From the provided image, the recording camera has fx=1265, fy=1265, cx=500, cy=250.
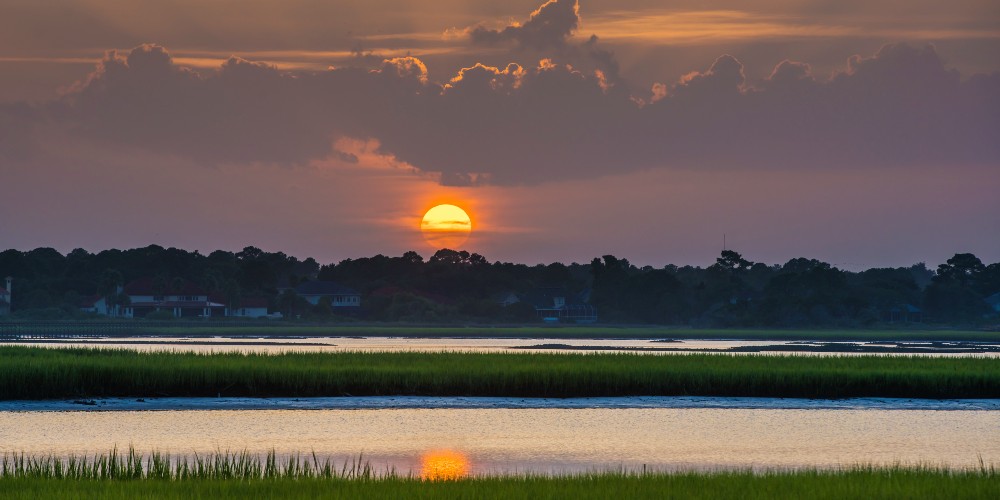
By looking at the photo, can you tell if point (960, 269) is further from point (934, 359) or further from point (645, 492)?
point (645, 492)

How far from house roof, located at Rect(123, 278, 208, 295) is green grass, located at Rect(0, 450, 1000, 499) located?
6205 inches

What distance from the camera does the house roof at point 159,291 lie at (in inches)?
6875

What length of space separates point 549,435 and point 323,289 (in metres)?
159

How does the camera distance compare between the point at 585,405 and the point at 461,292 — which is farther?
the point at 461,292

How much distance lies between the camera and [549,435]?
32.3 m

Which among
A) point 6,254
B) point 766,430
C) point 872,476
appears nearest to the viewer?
point 872,476

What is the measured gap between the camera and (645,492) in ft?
64.6

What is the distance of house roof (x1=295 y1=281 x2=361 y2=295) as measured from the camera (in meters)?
188

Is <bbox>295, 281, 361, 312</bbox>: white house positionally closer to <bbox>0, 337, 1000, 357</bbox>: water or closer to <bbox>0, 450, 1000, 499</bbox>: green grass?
<bbox>0, 337, 1000, 357</bbox>: water

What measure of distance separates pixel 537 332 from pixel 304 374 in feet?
289

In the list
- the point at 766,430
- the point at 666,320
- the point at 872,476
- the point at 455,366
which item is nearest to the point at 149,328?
the point at 666,320

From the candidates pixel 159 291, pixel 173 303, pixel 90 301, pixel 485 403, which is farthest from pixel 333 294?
pixel 485 403

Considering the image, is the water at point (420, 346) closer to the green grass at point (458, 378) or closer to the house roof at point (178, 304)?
the green grass at point (458, 378)

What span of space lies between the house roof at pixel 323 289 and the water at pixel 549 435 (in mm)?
149909
